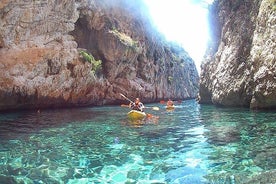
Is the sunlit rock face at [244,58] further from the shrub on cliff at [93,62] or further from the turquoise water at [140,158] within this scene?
the shrub on cliff at [93,62]

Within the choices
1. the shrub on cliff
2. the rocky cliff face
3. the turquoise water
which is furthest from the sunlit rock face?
the shrub on cliff

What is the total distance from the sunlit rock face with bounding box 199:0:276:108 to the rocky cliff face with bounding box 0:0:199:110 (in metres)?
12.5

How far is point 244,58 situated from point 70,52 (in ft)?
59.0

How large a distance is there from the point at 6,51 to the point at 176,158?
22.2 metres

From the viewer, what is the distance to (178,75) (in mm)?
76250

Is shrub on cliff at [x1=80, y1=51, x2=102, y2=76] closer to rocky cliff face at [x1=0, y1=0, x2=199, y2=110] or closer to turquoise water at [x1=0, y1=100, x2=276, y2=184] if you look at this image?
rocky cliff face at [x1=0, y1=0, x2=199, y2=110]

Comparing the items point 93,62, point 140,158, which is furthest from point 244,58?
point 140,158

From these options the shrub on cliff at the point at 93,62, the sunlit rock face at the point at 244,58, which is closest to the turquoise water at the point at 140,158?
the sunlit rock face at the point at 244,58

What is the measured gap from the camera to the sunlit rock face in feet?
73.9

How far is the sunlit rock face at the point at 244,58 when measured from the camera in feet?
73.9

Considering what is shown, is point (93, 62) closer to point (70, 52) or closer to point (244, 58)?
point (70, 52)

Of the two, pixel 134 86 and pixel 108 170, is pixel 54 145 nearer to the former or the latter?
pixel 108 170

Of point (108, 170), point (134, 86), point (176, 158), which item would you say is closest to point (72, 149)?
point (108, 170)

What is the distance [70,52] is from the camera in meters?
31.9
